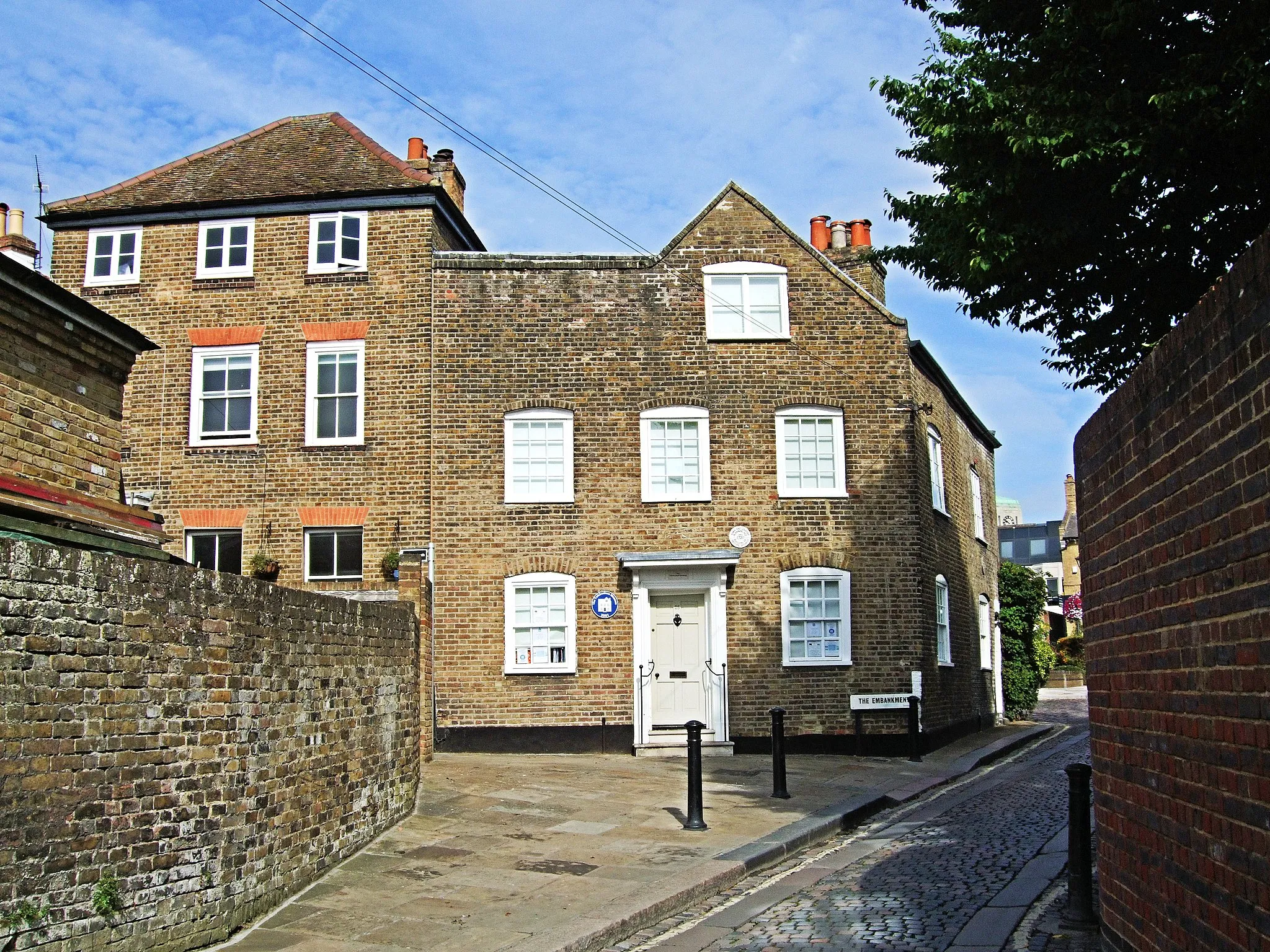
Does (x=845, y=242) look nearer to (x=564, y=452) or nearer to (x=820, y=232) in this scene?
(x=820, y=232)

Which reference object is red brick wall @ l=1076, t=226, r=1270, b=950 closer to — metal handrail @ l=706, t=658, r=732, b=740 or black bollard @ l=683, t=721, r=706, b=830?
black bollard @ l=683, t=721, r=706, b=830

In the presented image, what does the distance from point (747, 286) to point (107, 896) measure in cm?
1471

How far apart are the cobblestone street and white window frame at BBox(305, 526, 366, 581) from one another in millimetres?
9049

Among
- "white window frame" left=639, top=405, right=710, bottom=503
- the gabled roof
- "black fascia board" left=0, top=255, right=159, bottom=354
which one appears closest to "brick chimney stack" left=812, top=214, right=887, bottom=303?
"white window frame" left=639, top=405, right=710, bottom=503

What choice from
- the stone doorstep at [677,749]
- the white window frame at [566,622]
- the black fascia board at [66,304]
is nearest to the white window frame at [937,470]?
the stone doorstep at [677,749]

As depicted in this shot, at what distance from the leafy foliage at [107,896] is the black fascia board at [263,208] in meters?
14.2

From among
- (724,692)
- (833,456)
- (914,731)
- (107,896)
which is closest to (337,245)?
(833,456)

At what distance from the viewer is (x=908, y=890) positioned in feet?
30.1

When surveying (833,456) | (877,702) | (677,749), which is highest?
(833,456)

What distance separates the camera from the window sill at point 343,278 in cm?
1919

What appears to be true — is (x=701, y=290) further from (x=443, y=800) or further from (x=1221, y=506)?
(x=1221, y=506)

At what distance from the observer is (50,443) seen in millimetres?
11086

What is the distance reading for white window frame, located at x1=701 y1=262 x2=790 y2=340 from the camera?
1920 centimetres

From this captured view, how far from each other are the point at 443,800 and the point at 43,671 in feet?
23.4
